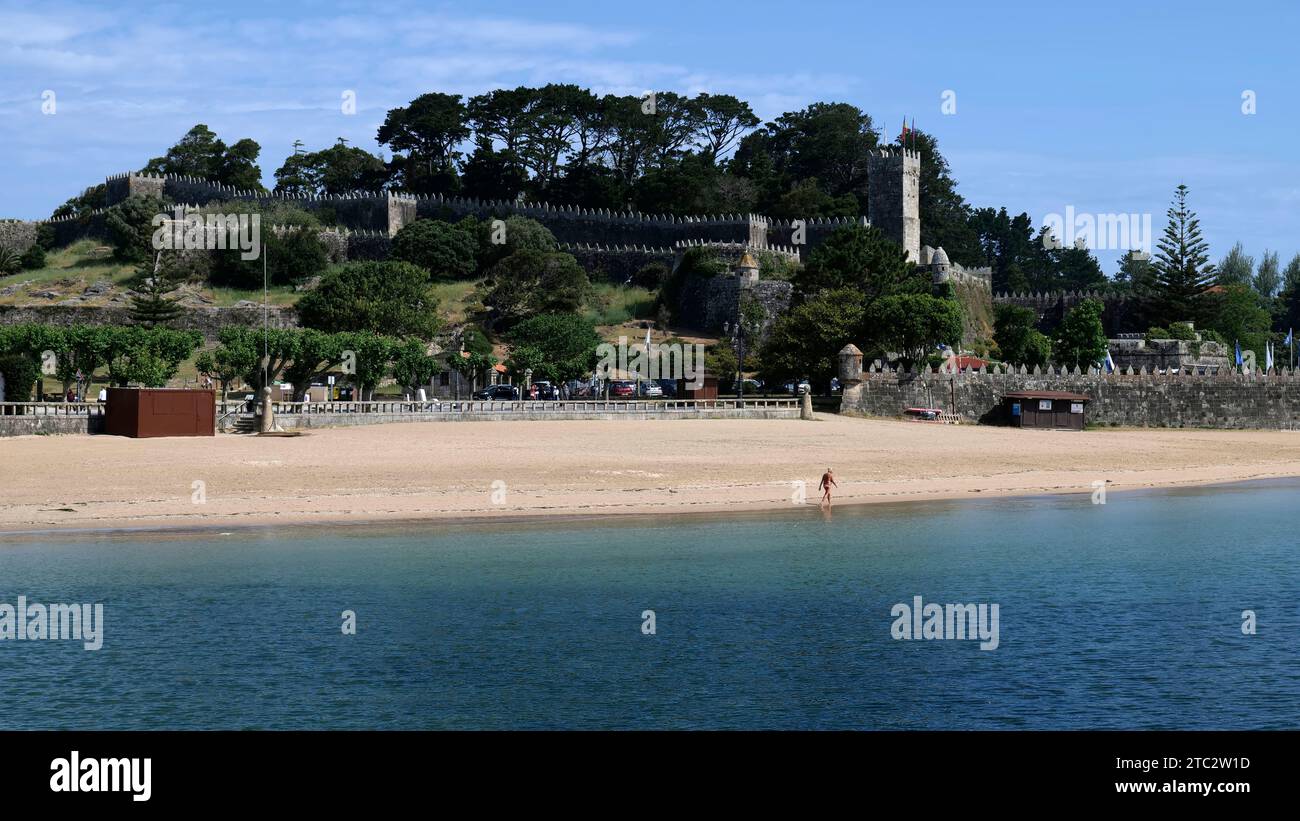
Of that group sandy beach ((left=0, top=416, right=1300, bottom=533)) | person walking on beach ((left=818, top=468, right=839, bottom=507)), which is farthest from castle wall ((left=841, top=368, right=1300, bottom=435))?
person walking on beach ((left=818, top=468, right=839, bottom=507))

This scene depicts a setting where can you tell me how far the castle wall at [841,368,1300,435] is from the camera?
68312 millimetres

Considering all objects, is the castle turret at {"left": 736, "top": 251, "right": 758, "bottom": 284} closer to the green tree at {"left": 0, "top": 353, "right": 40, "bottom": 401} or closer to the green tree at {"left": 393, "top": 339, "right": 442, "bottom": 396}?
the green tree at {"left": 393, "top": 339, "right": 442, "bottom": 396}

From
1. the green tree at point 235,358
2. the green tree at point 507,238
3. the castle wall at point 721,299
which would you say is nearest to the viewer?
the green tree at point 235,358

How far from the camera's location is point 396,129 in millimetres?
125750

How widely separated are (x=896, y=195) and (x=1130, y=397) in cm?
4039

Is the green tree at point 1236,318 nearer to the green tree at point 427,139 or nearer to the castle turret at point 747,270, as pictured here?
the castle turret at point 747,270

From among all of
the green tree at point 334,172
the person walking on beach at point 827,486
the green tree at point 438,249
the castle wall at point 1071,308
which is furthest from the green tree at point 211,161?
the person walking on beach at point 827,486

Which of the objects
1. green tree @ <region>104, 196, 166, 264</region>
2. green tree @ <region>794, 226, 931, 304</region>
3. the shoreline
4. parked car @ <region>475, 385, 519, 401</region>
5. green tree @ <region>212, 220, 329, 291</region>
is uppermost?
green tree @ <region>104, 196, 166, 264</region>

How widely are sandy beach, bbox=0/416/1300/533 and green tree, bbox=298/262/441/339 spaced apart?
1112 inches

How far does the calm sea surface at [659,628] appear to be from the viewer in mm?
18500

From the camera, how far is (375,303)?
85.5 metres

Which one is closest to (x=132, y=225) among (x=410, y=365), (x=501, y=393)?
(x=501, y=393)
